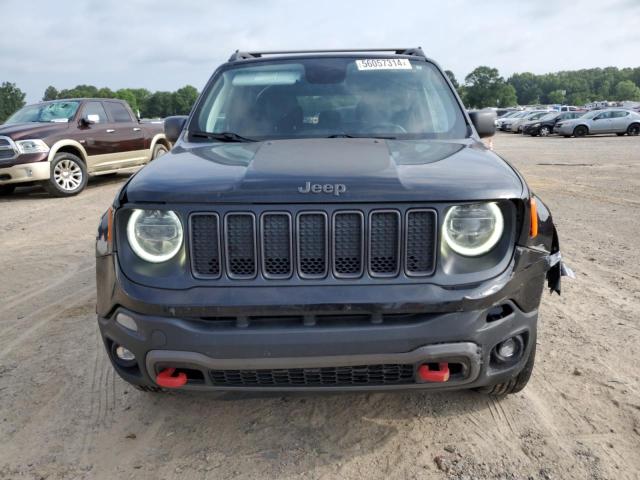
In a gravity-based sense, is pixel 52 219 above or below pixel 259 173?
below

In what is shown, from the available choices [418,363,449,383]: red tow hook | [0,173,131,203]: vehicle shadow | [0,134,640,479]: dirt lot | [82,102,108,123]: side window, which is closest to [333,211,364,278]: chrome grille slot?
[418,363,449,383]: red tow hook

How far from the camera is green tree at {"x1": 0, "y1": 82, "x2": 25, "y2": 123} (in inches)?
3368

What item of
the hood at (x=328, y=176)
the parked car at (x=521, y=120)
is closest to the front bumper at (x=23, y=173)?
the hood at (x=328, y=176)

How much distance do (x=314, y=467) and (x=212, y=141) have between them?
1.94 m

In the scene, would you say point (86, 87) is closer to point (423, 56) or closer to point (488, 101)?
point (488, 101)

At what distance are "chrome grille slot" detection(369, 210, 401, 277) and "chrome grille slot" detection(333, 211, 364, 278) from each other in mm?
50

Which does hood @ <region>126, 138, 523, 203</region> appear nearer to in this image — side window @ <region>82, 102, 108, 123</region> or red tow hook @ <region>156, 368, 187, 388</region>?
red tow hook @ <region>156, 368, 187, 388</region>

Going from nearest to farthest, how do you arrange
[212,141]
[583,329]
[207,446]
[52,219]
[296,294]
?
[296,294]
[207,446]
[212,141]
[583,329]
[52,219]

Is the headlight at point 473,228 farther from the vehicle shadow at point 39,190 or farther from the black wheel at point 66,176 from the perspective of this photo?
the vehicle shadow at point 39,190

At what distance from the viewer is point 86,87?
11869cm

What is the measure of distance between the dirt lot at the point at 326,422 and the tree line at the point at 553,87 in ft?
394

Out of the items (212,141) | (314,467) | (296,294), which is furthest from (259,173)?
(314,467)

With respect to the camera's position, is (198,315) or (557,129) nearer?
(198,315)

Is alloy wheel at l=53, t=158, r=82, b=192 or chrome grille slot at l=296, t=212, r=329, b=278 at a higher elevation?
chrome grille slot at l=296, t=212, r=329, b=278
